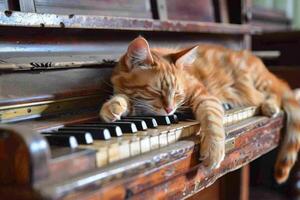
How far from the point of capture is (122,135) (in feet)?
3.37

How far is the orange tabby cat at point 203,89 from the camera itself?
4.16ft

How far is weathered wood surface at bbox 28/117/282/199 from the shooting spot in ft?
2.50

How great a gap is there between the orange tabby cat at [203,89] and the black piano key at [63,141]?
26 centimetres

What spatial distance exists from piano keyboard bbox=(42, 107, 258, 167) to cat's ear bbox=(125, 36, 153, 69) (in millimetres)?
190

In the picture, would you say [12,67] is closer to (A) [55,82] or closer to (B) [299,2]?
(A) [55,82]

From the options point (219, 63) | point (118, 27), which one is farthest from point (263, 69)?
point (118, 27)

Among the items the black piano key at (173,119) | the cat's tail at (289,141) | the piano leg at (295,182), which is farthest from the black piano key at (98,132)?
the piano leg at (295,182)

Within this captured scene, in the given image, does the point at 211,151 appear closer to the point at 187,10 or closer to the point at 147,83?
the point at 147,83

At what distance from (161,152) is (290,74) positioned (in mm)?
1585

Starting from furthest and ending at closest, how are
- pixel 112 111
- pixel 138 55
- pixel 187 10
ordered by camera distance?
pixel 187 10 < pixel 138 55 < pixel 112 111

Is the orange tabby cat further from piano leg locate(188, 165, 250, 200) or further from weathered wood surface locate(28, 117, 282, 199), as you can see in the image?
piano leg locate(188, 165, 250, 200)

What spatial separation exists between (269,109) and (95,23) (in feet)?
2.39

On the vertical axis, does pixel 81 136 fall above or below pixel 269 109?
above

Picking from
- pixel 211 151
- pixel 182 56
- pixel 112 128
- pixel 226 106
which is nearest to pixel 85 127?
pixel 112 128
